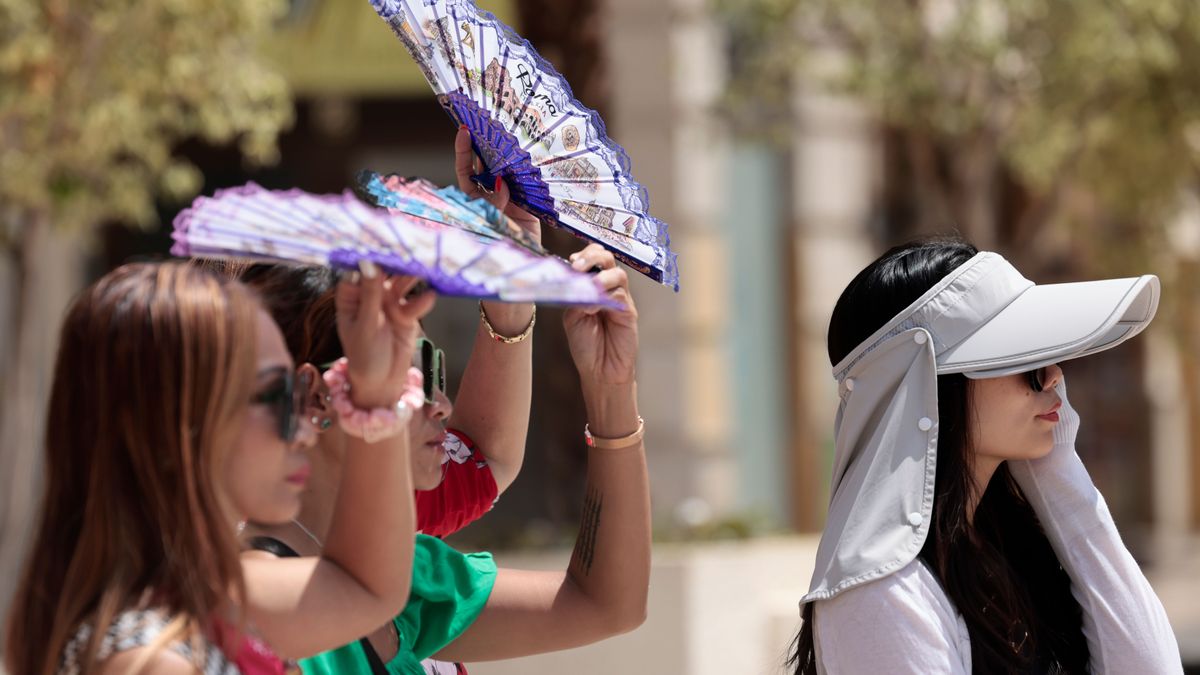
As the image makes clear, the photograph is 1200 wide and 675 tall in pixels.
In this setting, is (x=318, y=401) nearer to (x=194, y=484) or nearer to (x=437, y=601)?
(x=194, y=484)

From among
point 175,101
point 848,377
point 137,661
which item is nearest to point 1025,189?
point 175,101

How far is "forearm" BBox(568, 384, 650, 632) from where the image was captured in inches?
88.7

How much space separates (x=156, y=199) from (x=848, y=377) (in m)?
10.9

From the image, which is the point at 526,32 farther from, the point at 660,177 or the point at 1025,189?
the point at 1025,189

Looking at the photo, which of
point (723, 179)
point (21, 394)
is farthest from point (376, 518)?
point (723, 179)

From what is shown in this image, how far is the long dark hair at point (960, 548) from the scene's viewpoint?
232cm

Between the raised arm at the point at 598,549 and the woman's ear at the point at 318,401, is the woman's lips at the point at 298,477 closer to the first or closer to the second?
the woman's ear at the point at 318,401

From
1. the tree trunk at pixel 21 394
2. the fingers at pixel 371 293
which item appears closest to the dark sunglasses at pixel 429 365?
the fingers at pixel 371 293

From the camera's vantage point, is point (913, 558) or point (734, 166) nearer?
point (913, 558)

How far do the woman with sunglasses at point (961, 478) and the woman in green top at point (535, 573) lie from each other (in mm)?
297

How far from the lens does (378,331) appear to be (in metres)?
1.69

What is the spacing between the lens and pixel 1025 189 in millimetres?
14922

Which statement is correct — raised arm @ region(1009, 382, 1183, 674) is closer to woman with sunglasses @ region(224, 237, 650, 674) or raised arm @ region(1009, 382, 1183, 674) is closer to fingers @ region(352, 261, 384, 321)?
woman with sunglasses @ region(224, 237, 650, 674)

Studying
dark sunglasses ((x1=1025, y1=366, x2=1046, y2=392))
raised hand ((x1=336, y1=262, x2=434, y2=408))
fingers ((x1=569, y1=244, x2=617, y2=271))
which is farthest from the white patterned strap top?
dark sunglasses ((x1=1025, y1=366, x2=1046, y2=392))
